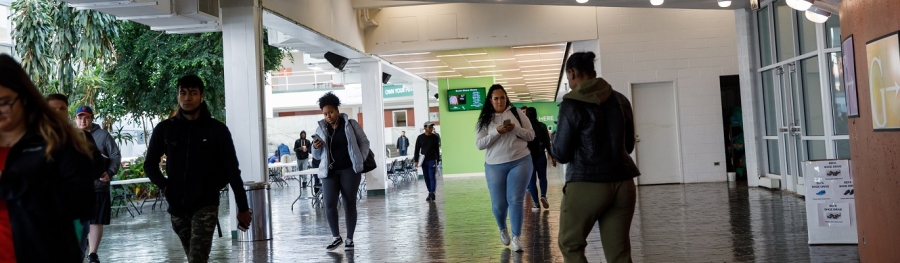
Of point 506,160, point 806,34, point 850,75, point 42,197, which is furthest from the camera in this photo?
point 806,34

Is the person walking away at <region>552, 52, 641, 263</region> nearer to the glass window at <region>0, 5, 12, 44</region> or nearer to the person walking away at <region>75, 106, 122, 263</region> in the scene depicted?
the person walking away at <region>75, 106, 122, 263</region>

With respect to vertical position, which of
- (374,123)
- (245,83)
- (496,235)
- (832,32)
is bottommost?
(496,235)

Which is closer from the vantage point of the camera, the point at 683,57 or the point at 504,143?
the point at 504,143

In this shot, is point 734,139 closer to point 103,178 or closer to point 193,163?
point 103,178

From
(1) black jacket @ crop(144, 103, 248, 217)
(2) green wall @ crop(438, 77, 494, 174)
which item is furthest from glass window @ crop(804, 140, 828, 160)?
(2) green wall @ crop(438, 77, 494, 174)

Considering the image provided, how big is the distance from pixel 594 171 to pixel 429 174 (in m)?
11.4

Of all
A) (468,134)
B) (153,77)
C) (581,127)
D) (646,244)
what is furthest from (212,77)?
(581,127)

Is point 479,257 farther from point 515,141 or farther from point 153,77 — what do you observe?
point 153,77

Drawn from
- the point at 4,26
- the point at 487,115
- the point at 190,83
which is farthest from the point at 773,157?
the point at 4,26

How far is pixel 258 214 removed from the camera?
31.7 ft

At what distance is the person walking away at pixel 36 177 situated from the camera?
2465 mm

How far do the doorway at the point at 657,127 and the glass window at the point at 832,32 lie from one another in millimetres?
5256

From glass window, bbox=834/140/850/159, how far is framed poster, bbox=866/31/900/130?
600 cm

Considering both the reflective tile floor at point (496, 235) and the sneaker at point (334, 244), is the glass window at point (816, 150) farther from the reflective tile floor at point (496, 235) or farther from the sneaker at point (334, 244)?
the sneaker at point (334, 244)
